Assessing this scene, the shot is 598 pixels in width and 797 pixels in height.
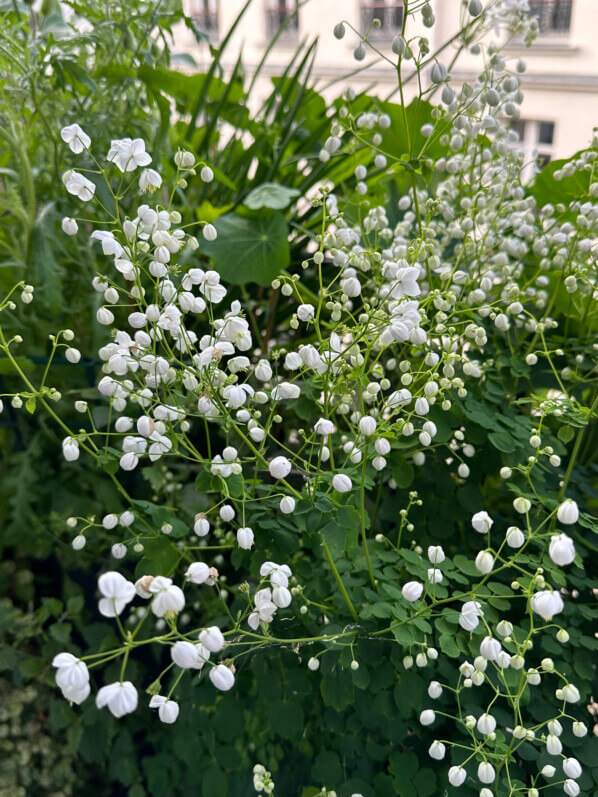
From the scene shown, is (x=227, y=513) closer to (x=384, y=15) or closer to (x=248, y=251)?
(x=248, y=251)

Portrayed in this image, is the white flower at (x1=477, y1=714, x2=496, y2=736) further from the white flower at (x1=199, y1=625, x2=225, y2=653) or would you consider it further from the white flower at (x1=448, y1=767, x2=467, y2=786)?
the white flower at (x1=199, y1=625, x2=225, y2=653)

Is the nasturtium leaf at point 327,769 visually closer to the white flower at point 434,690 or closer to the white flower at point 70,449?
the white flower at point 434,690

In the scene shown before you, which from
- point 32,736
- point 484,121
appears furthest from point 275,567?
point 32,736

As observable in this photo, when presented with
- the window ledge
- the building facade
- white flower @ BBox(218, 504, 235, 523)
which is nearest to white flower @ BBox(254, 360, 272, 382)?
white flower @ BBox(218, 504, 235, 523)

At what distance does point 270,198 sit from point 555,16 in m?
6.29

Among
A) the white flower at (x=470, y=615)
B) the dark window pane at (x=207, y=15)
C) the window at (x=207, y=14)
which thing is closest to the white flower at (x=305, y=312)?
the white flower at (x=470, y=615)

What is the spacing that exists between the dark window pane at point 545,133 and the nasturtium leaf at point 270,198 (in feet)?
20.6

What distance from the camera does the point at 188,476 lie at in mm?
1004

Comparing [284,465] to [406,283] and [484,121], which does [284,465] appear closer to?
[406,283]

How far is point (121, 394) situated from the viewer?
667mm

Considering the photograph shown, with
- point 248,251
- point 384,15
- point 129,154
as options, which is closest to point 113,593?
point 129,154

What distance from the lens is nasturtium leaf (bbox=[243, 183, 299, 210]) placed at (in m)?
0.89

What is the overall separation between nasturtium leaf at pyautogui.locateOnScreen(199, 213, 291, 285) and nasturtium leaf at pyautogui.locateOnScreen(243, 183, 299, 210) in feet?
0.08

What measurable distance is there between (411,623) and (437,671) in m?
0.11
